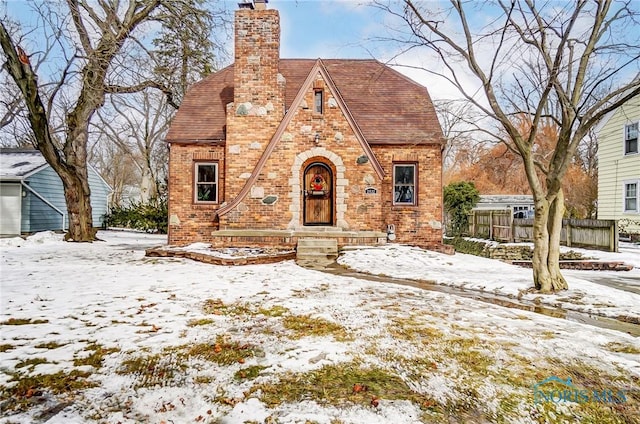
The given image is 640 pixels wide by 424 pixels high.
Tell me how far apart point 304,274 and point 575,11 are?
23.0 feet

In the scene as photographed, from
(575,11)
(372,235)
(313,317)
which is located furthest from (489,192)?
(313,317)

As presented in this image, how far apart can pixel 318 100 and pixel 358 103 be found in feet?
9.25

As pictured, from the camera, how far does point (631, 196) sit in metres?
17.5

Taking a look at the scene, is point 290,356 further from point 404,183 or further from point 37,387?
point 404,183

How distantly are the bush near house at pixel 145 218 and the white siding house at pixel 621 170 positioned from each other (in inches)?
913

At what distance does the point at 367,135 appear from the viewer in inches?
504

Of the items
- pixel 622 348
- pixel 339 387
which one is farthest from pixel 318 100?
pixel 339 387

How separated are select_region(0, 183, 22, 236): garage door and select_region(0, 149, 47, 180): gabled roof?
0.55m

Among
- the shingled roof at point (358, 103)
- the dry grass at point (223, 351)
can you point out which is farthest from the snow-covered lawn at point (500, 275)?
the dry grass at point (223, 351)

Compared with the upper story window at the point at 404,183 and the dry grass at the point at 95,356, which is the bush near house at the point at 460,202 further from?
the dry grass at the point at 95,356

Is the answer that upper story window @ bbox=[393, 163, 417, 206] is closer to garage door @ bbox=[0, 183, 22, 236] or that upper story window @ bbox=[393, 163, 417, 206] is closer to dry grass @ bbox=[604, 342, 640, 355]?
dry grass @ bbox=[604, 342, 640, 355]

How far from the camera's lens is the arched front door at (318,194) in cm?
1220

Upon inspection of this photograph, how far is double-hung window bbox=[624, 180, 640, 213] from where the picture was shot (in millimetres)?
17000

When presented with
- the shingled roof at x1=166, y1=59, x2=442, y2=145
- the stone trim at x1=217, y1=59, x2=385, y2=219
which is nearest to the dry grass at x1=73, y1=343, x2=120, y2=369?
the stone trim at x1=217, y1=59, x2=385, y2=219
